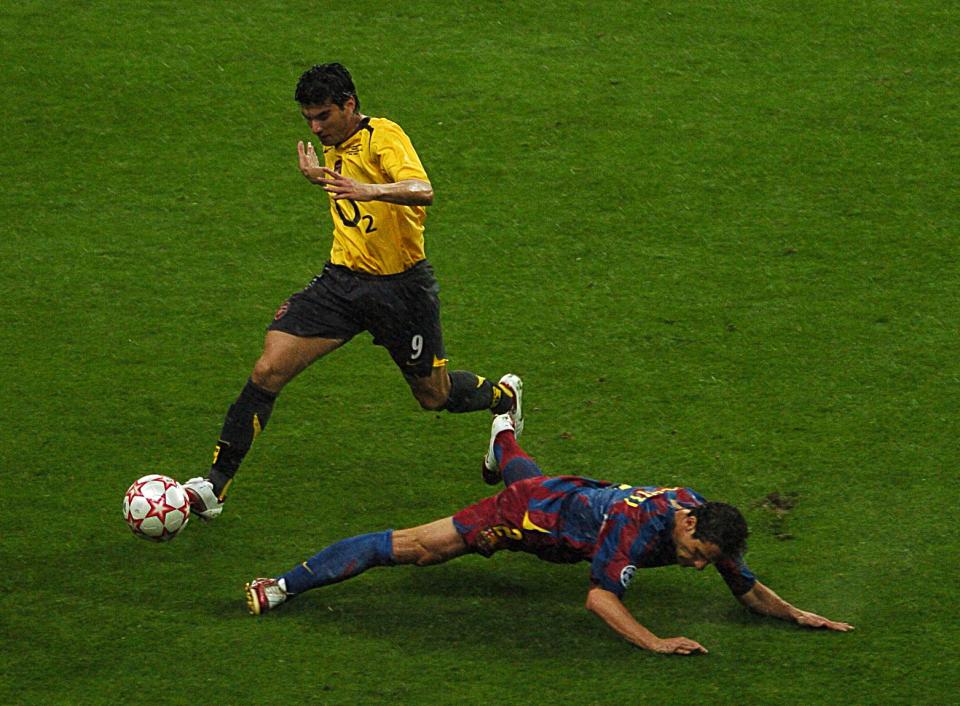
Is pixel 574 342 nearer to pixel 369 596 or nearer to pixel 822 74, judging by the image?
pixel 369 596

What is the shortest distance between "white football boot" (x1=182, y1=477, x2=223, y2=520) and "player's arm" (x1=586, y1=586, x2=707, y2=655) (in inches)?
83.7

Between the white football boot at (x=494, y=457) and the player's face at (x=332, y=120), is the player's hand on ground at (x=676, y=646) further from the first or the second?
the player's face at (x=332, y=120)

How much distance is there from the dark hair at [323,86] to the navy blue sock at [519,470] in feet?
6.53

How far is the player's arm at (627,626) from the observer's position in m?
6.77

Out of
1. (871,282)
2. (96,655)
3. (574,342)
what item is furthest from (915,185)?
(96,655)

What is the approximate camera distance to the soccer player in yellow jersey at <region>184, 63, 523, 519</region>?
7719 mm

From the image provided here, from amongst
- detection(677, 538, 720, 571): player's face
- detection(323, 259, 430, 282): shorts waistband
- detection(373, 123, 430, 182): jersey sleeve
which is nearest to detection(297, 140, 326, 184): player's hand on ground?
detection(373, 123, 430, 182): jersey sleeve

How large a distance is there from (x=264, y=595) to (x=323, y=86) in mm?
2480

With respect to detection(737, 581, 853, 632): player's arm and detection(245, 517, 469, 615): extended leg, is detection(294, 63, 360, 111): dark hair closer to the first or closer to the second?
detection(245, 517, 469, 615): extended leg

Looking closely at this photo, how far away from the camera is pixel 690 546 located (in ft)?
22.0

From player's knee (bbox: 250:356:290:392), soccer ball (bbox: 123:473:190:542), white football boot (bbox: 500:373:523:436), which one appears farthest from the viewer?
white football boot (bbox: 500:373:523:436)

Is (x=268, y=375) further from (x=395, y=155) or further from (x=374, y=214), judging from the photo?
(x=395, y=155)

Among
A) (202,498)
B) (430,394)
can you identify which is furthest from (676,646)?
(202,498)

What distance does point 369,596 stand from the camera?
24.5ft
